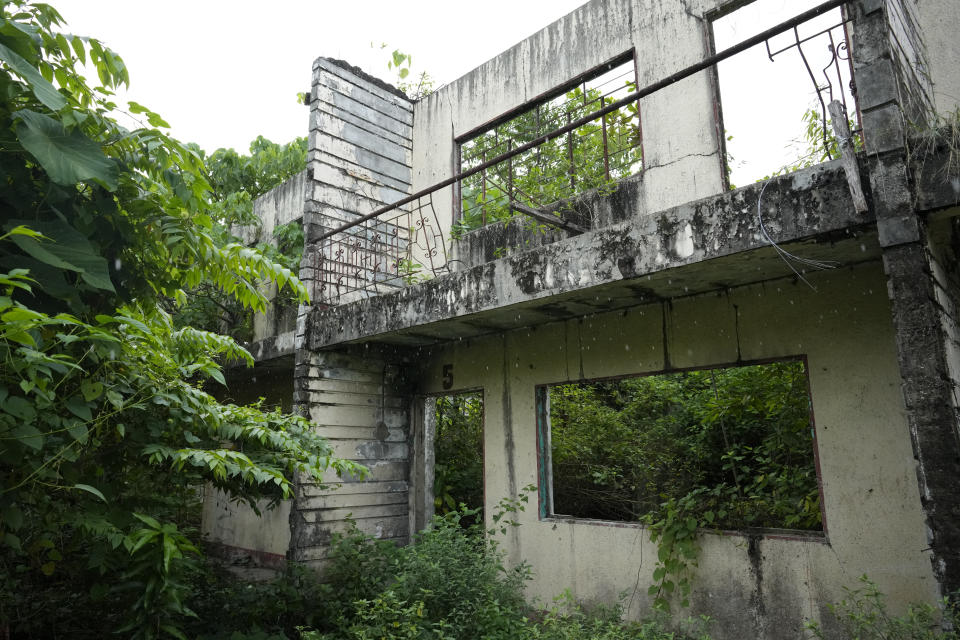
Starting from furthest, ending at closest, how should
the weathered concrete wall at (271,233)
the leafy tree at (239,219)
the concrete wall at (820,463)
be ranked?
the leafy tree at (239,219) → the weathered concrete wall at (271,233) → the concrete wall at (820,463)

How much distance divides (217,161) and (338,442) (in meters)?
7.05

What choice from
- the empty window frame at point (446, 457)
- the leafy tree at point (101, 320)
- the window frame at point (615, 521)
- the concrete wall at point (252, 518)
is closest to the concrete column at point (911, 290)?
the window frame at point (615, 521)

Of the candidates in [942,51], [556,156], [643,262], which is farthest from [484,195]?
[942,51]

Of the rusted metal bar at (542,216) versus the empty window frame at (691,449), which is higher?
the rusted metal bar at (542,216)

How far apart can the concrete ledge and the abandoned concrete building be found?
0.02 meters

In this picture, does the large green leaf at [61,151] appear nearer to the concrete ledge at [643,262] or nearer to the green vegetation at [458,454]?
the concrete ledge at [643,262]

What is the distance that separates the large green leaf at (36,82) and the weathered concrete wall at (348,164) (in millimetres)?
4577

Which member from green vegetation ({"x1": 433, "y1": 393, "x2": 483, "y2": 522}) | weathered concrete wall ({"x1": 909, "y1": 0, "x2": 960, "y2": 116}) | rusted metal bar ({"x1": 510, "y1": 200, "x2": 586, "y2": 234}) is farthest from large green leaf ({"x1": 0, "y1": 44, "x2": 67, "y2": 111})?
green vegetation ({"x1": 433, "y1": 393, "x2": 483, "y2": 522})

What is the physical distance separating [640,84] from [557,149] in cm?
136

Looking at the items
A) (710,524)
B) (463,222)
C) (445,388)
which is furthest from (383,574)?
(463,222)

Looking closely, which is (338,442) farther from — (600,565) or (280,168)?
(280,168)

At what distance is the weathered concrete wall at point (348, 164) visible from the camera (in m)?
7.10

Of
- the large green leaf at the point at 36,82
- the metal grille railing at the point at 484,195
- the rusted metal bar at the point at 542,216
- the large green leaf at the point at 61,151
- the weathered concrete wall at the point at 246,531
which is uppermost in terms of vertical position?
the metal grille railing at the point at 484,195

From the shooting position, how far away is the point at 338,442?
678cm
